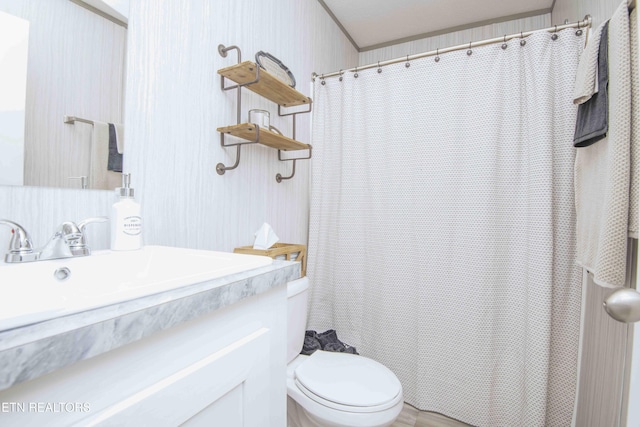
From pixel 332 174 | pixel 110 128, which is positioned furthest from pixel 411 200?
pixel 110 128

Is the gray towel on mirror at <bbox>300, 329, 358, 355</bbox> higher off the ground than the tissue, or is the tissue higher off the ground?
the tissue

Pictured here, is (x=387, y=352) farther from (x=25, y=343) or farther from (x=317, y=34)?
(x=317, y=34)

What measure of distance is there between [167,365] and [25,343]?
21 centimetres

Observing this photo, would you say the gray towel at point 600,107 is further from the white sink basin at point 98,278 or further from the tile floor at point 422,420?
the tile floor at point 422,420

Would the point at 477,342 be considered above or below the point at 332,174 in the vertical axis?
below

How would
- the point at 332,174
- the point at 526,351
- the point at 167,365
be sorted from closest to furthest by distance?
1. the point at 167,365
2. the point at 526,351
3. the point at 332,174

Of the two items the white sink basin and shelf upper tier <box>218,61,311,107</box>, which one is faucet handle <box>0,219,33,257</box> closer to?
the white sink basin

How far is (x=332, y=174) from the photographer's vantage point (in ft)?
6.25

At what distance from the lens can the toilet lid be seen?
1.09m

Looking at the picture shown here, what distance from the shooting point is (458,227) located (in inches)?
61.8

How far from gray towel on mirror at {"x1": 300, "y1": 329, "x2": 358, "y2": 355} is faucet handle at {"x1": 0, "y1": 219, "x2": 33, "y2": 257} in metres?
1.21

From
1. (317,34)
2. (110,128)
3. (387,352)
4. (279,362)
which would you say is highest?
(317,34)

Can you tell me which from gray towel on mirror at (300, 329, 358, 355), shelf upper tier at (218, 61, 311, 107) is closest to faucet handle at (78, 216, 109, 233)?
shelf upper tier at (218, 61, 311, 107)

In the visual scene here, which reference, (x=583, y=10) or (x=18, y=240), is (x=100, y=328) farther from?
(x=583, y=10)
